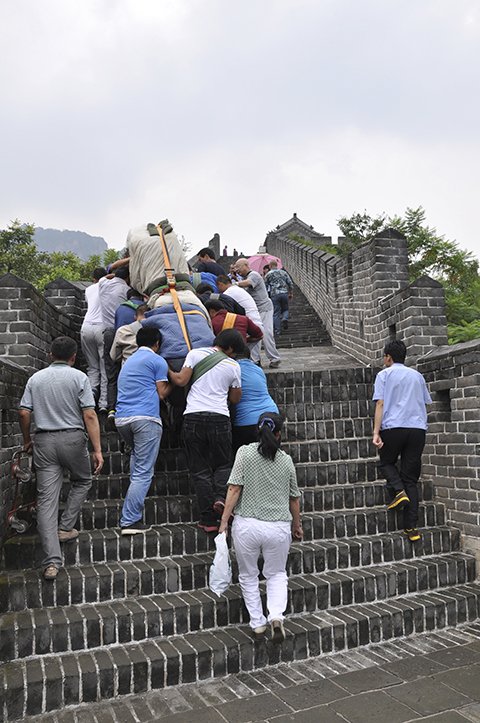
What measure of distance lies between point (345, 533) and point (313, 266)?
961 centimetres

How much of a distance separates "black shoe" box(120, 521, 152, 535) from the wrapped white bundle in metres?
2.47

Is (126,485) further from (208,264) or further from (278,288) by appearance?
(278,288)

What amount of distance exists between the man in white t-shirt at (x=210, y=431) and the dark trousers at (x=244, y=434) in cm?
29

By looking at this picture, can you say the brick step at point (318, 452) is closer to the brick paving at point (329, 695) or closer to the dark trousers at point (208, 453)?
the dark trousers at point (208, 453)

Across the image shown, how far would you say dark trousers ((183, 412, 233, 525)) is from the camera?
4.52 meters

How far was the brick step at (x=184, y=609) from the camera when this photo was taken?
3.59 m

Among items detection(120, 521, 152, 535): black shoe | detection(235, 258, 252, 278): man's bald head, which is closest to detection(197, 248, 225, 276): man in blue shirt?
detection(235, 258, 252, 278): man's bald head

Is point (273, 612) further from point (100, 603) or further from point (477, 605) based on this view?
point (477, 605)

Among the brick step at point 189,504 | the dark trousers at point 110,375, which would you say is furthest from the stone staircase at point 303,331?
the brick step at point 189,504

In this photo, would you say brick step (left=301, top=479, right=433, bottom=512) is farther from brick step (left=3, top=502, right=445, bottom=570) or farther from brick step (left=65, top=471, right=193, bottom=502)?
brick step (left=65, top=471, right=193, bottom=502)

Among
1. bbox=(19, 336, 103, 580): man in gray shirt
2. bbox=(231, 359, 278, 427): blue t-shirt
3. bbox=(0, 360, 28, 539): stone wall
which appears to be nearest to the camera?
bbox=(19, 336, 103, 580): man in gray shirt

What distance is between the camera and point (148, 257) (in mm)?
5941

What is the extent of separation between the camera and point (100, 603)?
3.99 meters

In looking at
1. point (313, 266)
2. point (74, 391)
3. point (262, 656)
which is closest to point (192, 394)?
point (74, 391)
